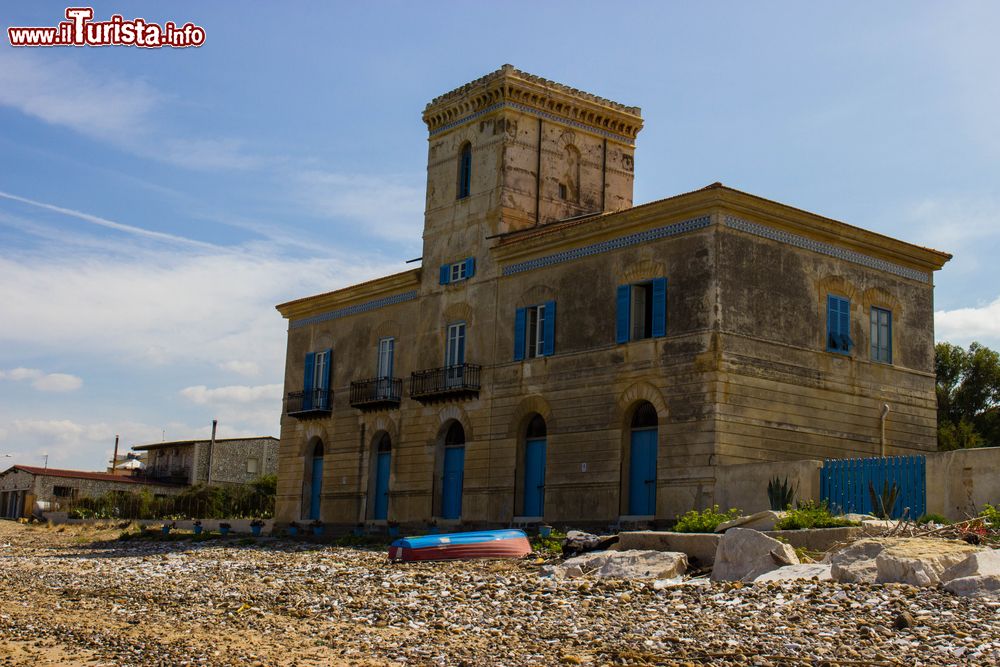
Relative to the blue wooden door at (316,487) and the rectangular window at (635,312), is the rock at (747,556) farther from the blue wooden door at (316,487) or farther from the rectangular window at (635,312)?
the blue wooden door at (316,487)

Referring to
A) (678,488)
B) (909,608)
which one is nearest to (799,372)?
(678,488)

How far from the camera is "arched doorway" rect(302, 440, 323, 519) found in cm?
3641

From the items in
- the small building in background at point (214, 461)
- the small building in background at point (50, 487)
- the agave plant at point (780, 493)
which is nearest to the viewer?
the agave plant at point (780, 493)

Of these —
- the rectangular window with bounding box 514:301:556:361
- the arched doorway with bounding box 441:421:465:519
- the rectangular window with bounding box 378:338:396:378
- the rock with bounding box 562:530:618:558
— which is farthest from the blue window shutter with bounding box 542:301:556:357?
the rock with bounding box 562:530:618:558

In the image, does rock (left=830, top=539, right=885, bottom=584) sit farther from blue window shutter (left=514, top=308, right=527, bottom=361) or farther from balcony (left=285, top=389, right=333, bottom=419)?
balcony (left=285, top=389, right=333, bottom=419)

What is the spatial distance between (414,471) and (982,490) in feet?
51.9

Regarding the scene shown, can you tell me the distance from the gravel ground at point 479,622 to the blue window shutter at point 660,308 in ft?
25.1

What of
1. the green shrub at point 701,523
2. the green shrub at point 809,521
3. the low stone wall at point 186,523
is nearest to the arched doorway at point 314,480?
the low stone wall at point 186,523

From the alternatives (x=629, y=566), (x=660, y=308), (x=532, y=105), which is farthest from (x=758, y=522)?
(x=532, y=105)

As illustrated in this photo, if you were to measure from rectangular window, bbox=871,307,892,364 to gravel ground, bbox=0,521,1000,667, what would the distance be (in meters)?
11.6

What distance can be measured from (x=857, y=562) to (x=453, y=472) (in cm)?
1710

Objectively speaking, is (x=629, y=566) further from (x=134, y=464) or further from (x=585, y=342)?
(x=134, y=464)

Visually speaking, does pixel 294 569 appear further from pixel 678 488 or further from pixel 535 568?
pixel 678 488

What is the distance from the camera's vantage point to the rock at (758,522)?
61.7ft
